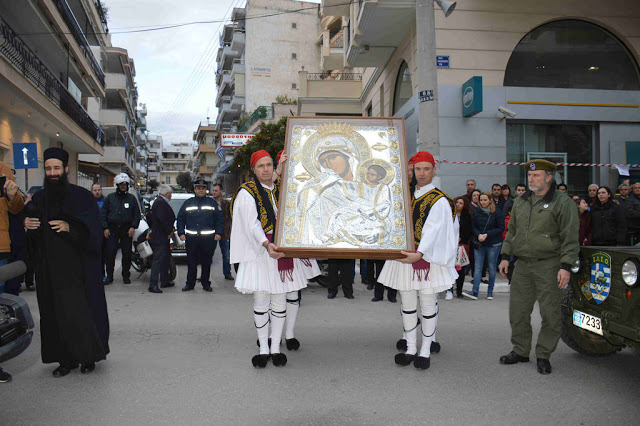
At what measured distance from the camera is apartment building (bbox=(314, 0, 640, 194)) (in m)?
13.6

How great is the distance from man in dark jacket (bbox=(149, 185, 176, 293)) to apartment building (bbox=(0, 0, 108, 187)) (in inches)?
288

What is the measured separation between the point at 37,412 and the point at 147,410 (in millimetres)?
798

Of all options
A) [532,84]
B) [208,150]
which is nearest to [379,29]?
[532,84]

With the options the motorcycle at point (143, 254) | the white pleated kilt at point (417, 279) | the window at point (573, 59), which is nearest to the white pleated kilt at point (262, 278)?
the white pleated kilt at point (417, 279)

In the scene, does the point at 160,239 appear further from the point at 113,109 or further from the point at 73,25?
the point at 113,109

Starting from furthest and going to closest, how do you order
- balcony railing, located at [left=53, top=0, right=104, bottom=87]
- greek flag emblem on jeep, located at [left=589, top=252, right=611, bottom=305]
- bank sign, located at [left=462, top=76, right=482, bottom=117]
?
balcony railing, located at [left=53, top=0, right=104, bottom=87] < bank sign, located at [left=462, top=76, right=482, bottom=117] < greek flag emblem on jeep, located at [left=589, top=252, right=611, bottom=305]

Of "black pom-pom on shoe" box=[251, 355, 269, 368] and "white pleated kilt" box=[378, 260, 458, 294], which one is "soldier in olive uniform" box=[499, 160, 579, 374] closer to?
"white pleated kilt" box=[378, 260, 458, 294]

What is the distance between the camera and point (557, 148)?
566 inches

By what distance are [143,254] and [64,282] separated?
5.77m

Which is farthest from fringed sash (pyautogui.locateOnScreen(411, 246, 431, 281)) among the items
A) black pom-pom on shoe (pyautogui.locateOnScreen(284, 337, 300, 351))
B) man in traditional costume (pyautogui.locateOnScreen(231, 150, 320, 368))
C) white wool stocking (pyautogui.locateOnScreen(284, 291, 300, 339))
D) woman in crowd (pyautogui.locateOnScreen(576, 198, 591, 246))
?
woman in crowd (pyautogui.locateOnScreen(576, 198, 591, 246))

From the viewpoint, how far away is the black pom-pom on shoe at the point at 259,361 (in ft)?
15.8

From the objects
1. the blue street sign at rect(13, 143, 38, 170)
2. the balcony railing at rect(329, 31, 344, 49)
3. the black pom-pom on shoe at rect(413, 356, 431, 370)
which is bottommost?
the black pom-pom on shoe at rect(413, 356, 431, 370)

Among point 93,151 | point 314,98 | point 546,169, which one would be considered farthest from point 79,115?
point 546,169

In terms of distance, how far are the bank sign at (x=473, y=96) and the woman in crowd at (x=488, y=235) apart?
460cm
